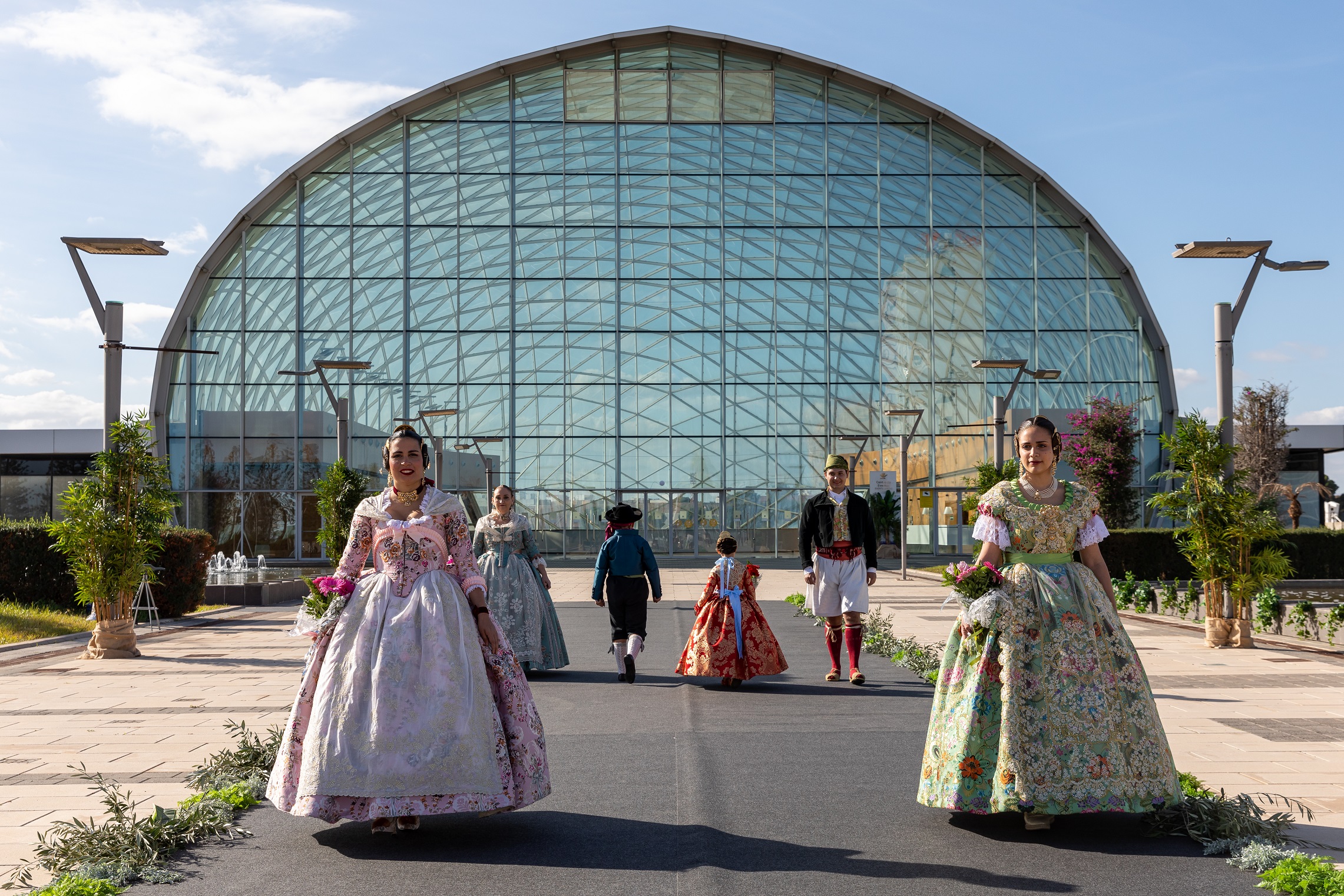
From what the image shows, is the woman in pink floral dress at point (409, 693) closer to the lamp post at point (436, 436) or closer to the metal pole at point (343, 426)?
the metal pole at point (343, 426)

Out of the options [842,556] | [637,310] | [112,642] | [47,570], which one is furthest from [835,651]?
[637,310]

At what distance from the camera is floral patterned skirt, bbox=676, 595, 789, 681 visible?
1102cm

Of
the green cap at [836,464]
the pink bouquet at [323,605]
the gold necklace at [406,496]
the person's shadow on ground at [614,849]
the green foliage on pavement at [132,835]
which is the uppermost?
the green cap at [836,464]

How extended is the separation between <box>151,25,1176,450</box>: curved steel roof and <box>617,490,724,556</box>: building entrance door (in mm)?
15981

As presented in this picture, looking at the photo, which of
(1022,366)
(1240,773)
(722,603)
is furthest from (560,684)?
(1022,366)

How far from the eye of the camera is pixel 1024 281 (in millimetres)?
43156

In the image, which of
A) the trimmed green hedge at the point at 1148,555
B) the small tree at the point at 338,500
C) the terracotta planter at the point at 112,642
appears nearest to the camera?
the terracotta planter at the point at 112,642

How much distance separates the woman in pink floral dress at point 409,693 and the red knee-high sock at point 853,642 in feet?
18.7

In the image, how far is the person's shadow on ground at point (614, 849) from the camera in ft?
16.5

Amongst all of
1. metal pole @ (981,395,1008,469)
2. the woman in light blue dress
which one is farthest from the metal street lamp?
metal pole @ (981,395,1008,469)

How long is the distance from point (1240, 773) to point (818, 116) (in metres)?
39.7

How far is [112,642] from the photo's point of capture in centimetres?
1408

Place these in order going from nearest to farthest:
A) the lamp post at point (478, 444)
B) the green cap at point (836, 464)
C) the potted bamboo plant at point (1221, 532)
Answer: the green cap at point (836, 464)
the potted bamboo plant at point (1221, 532)
the lamp post at point (478, 444)

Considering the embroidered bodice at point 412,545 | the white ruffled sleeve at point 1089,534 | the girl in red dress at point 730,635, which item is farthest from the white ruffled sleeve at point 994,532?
the girl in red dress at point 730,635
